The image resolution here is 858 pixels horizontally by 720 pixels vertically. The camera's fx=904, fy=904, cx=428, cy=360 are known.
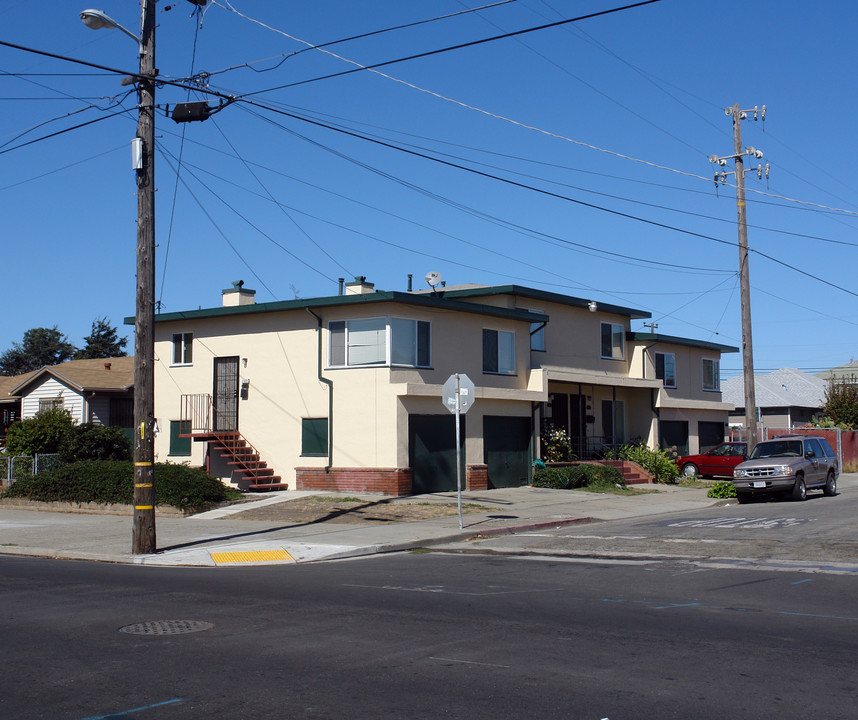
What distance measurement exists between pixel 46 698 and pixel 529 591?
6.05m

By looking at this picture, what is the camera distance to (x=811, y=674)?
6691mm

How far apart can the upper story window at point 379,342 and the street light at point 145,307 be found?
10.2 m

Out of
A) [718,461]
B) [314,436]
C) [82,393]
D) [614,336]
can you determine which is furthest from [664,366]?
[82,393]

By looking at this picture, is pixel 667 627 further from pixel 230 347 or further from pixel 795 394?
pixel 795 394

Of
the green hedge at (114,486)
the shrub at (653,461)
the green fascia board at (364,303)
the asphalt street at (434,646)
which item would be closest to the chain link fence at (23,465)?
the green hedge at (114,486)

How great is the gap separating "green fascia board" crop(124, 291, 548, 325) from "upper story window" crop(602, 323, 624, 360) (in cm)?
590

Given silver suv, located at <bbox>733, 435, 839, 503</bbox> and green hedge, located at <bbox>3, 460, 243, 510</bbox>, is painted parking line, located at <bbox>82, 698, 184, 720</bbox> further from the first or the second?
silver suv, located at <bbox>733, 435, 839, 503</bbox>

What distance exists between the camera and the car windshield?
80.8 ft

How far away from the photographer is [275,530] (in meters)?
18.8

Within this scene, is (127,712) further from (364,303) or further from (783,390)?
(783,390)

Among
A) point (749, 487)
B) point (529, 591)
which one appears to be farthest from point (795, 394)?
point (529, 591)

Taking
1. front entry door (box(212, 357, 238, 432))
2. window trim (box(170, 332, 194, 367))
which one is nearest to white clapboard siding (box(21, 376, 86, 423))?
window trim (box(170, 332, 194, 367))

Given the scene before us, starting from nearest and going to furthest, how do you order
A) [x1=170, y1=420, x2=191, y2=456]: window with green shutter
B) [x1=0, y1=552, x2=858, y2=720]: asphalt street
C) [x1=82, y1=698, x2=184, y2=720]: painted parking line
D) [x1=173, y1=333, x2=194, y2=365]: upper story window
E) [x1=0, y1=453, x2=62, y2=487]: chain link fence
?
[x1=82, y1=698, x2=184, y2=720]: painted parking line
[x1=0, y1=552, x2=858, y2=720]: asphalt street
[x1=0, y1=453, x2=62, y2=487]: chain link fence
[x1=170, y1=420, x2=191, y2=456]: window with green shutter
[x1=173, y1=333, x2=194, y2=365]: upper story window

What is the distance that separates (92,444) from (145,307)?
14543 mm
